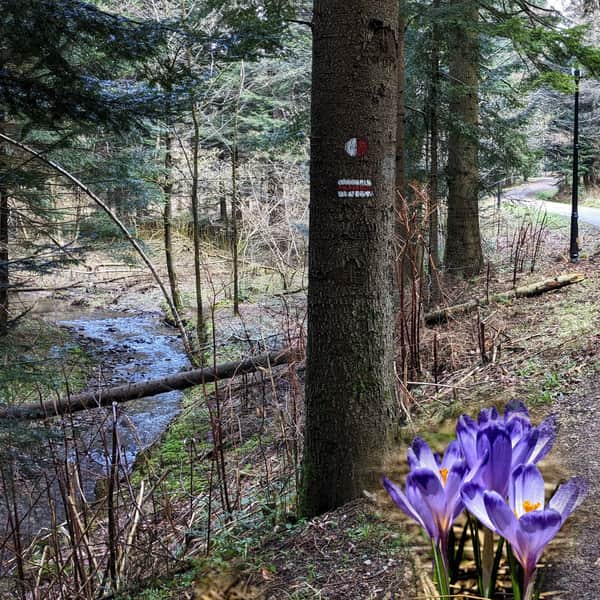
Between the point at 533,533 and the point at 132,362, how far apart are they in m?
11.4

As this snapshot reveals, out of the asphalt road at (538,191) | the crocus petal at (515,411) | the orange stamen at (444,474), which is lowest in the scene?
the orange stamen at (444,474)

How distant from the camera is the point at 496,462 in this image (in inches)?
54.2

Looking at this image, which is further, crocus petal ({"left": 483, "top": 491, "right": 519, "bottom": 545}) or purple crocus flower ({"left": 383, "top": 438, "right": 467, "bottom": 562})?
purple crocus flower ({"left": 383, "top": 438, "right": 467, "bottom": 562})

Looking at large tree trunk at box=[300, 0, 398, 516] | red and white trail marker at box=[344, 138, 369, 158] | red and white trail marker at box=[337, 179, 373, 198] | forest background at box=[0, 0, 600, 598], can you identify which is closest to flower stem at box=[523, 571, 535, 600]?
forest background at box=[0, 0, 600, 598]

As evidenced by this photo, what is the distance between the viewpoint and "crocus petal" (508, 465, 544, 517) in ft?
4.24

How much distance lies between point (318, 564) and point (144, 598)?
90 centimetres

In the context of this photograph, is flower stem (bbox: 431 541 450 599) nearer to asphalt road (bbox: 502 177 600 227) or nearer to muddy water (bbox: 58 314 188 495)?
muddy water (bbox: 58 314 188 495)

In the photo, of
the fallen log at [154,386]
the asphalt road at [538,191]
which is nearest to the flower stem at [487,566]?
the fallen log at [154,386]

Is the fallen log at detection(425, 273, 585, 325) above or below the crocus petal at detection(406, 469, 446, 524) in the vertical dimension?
below

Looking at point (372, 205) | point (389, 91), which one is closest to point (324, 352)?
point (372, 205)

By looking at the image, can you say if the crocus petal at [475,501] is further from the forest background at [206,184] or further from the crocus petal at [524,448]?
the forest background at [206,184]

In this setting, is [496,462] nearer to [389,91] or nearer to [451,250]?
[389,91]

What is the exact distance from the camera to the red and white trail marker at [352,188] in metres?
2.97

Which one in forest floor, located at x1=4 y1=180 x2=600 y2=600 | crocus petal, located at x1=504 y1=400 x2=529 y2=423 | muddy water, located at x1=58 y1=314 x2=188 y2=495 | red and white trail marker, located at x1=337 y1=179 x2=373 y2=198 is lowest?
muddy water, located at x1=58 y1=314 x2=188 y2=495
